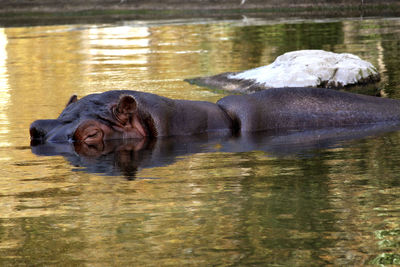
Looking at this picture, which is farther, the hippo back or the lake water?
the hippo back

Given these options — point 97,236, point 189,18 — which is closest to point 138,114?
point 97,236

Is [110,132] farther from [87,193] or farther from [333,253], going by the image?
[333,253]

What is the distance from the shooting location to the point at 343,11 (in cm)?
2738

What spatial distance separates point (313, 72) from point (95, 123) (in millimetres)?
3719

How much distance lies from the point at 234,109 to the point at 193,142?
0.65 meters

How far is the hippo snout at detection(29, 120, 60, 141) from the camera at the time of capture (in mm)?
6711

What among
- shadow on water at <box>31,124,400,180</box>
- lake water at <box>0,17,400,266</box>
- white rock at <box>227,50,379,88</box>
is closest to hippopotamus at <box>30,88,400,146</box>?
shadow on water at <box>31,124,400,180</box>

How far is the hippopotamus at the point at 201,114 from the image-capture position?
21.6ft

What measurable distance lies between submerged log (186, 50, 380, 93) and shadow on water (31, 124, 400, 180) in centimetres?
271

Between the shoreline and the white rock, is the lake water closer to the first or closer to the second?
the white rock

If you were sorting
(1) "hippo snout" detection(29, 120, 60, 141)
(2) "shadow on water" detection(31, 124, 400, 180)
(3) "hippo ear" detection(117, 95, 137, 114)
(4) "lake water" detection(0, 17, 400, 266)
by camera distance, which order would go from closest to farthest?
(4) "lake water" detection(0, 17, 400, 266), (2) "shadow on water" detection(31, 124, 400, 180), (3) "hippo ear" detection(117, 95, 137, 114), (1) "hippo snout" detection(29, 120, 60, 141)

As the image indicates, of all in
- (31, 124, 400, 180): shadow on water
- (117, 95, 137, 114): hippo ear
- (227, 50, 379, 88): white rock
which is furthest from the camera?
(227, 50, 379, 88): white rock

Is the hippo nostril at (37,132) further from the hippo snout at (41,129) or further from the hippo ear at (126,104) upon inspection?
the hippo ear at (126,104)

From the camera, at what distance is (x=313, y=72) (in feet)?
31.4
